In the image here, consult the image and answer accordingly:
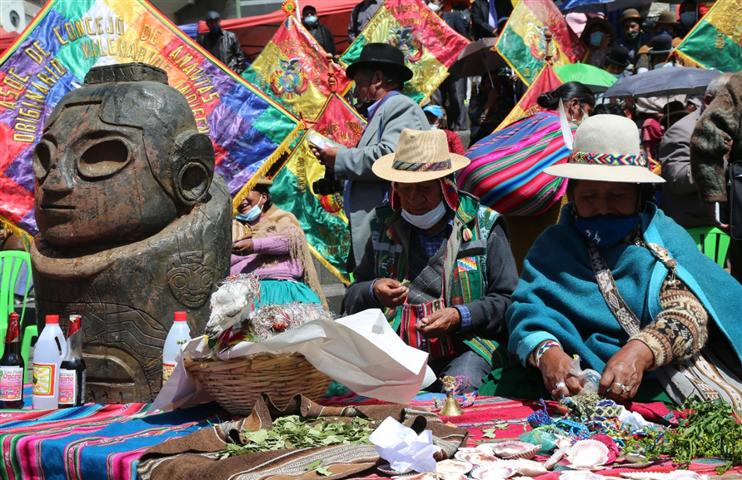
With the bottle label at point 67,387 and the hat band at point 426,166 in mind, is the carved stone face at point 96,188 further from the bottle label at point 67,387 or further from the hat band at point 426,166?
the hat band at point 426,166

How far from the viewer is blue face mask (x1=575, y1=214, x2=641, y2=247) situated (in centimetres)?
338

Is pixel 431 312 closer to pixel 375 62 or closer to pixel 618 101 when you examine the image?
pixel 375 62

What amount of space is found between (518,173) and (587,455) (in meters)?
2.41

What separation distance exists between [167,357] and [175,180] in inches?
36.2

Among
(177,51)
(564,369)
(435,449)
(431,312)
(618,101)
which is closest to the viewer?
(435,449)

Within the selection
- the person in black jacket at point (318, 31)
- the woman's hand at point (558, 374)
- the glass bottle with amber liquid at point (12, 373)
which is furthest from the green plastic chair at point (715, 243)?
the person in black jacket at point (318, 31)

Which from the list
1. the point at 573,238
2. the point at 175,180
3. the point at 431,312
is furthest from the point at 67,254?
the point at 573,238

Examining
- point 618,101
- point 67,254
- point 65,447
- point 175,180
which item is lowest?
point 65,447

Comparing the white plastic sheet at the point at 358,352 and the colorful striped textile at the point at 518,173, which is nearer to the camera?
the white plastic sheet at the point at 358,352

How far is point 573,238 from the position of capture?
3.48 meters

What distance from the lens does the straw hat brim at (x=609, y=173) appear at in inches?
129

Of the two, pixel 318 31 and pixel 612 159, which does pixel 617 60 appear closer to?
pixel 318 31

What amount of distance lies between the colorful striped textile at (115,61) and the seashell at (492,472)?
3793 millimetres

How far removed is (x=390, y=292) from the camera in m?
3.96
